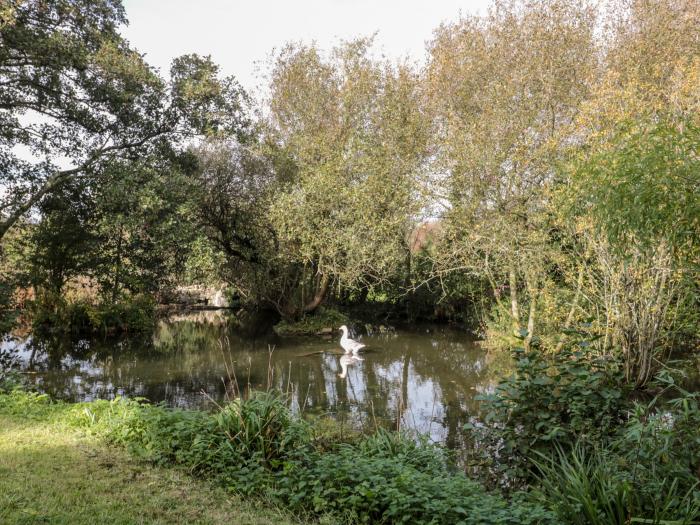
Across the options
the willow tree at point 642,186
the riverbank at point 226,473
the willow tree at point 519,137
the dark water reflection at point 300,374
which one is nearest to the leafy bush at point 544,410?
the riverbank at point 226,473

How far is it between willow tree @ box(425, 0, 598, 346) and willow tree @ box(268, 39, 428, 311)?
2423 mm

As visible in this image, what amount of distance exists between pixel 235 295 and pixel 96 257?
14.4m

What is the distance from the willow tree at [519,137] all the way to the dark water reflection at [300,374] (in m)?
2.99

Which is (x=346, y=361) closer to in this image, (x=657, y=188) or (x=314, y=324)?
(x=314, y=324)

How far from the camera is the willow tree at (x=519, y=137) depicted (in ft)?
45.4

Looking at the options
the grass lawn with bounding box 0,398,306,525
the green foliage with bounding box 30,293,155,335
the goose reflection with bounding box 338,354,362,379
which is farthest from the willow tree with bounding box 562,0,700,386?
the green foliage with bounding box 30,293,155,335

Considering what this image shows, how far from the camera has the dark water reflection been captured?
1015 cm

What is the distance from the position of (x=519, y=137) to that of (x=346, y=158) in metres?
6.73

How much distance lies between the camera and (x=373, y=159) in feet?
61.1

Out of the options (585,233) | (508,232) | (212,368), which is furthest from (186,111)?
(585,233)

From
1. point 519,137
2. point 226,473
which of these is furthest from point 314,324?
point 226,473

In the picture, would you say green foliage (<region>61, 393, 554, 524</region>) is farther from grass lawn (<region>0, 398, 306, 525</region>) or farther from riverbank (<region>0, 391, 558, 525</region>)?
grass lawn (<region>0, 398, 306, 525</region>)

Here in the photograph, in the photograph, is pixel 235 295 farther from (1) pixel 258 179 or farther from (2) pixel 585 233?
(2) pixel 585 233

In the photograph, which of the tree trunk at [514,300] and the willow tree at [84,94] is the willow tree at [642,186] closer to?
the tree trunk at [514,300]
